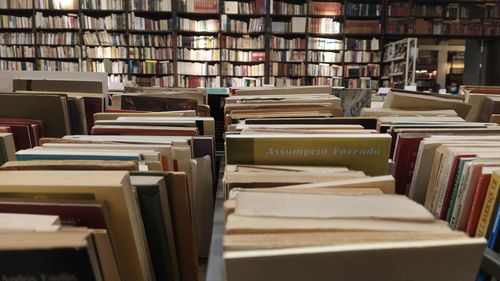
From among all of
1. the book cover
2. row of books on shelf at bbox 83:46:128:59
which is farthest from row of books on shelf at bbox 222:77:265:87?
the book cover

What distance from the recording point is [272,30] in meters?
6.30

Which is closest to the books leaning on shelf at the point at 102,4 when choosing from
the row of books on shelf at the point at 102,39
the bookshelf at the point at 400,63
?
the row of books on shelf at the point at 102,39

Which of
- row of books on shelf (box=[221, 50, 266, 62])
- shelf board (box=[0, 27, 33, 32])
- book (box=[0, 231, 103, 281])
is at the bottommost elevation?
book (box=[0, 231, 103, 281])

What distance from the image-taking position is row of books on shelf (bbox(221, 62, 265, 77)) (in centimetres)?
637

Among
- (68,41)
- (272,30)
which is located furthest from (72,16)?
(272,30)

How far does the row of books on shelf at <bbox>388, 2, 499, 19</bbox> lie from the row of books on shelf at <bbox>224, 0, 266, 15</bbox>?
2.11 meters

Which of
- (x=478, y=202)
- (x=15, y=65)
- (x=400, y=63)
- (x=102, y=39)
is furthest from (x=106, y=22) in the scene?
(x=478, y=202)

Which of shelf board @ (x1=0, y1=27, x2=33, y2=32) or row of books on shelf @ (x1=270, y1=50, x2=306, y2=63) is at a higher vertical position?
shelf board @ (x1=0, y1=27, x2=33, y2=32)

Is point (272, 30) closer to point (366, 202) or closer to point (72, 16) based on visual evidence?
point (72, 16)

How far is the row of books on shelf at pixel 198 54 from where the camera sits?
20.7 feet

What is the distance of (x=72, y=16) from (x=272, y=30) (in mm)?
3142

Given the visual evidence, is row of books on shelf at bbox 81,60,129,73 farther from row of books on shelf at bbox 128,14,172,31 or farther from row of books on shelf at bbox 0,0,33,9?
row of books on shelf at bbox 0,0,33,9

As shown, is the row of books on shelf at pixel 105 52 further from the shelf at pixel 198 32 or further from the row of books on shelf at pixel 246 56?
the row of books on shelf at pixel 246 56

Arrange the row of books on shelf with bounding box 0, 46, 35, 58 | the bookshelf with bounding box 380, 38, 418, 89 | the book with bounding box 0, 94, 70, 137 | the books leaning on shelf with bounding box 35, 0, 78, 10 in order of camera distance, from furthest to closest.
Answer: the row of books on shelf with bounding box 0, 46, 35, 58 < the books leaning on shelf with bounding box 35, 0, 78, 10 < the bookshelf with bounding box 380, 38, 418, 89 < the book with bounding box 0, 94, 70, 137
